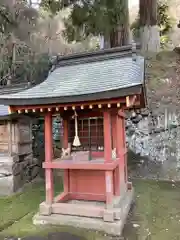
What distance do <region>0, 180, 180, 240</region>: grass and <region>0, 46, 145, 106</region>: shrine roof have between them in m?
2.27

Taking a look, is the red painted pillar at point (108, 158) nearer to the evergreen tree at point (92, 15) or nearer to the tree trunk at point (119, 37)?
the evergreen tree at point (92, 15)

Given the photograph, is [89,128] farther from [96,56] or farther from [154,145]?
[154,145]

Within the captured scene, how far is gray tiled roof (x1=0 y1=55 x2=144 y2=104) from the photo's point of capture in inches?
174

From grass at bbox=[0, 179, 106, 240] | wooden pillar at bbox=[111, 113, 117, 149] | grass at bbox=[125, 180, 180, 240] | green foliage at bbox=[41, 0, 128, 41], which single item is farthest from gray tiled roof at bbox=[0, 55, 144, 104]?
green foliage at bbox=[41, 0, 128, 41]

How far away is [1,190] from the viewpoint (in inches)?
267

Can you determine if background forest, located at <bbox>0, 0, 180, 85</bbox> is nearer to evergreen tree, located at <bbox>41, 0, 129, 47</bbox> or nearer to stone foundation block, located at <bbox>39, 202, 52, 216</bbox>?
evergreen tree, located at <bbox>41, 0, 129, 47</bbox>

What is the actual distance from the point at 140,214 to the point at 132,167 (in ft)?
11.7

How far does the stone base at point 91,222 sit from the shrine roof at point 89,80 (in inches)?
83.6

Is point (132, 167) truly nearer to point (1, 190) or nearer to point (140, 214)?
point (140, 214)

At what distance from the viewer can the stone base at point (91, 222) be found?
4.22 metres

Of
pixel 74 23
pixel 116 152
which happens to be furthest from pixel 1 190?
pixel 74 23

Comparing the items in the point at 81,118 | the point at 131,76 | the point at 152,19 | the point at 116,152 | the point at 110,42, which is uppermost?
the point at 152,19

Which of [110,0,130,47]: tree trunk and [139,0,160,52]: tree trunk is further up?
[139,0,160,52]: tree trunk

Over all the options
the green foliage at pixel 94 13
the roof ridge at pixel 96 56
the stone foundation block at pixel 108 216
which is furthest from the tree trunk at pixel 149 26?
the stone foundation block at pixel 108 216
